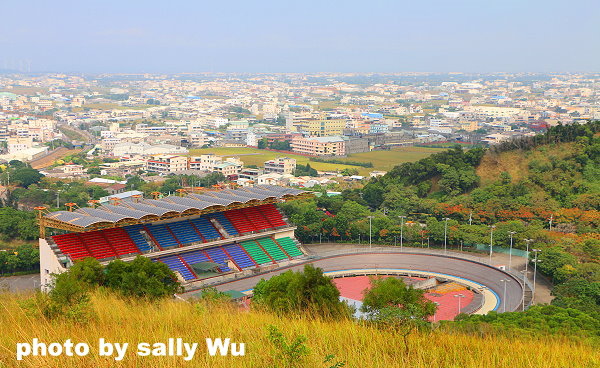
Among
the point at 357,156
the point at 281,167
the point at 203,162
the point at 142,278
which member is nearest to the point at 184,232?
the point at 142,278

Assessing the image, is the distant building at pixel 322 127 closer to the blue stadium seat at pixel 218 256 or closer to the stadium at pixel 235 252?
the stadium at pixel 235 252

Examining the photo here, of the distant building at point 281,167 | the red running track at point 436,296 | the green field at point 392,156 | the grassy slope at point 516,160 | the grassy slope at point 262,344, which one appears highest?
the grassy slope at point 262,344

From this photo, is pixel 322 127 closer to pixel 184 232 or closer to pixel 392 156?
pixel 392 156

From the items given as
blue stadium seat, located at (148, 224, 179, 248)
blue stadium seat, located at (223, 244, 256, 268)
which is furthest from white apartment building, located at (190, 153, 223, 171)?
blue stadium seat, located at (148, 224, 179, 248)

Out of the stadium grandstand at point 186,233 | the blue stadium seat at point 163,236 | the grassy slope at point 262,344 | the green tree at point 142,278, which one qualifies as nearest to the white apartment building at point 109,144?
the stadium grandstand at point 186,233

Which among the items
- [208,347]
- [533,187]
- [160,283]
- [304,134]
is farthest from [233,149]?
[208,347]

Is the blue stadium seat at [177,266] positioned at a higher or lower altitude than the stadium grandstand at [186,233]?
lower

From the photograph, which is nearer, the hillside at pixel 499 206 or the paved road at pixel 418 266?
the paved road at pixel 418 266

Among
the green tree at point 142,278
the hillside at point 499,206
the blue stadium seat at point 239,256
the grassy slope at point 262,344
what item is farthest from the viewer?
the hillside at point 499,206
